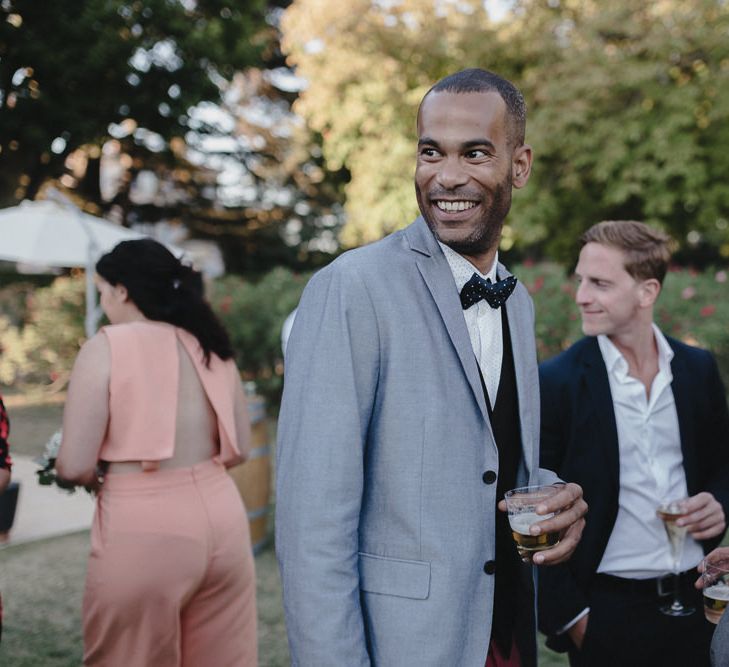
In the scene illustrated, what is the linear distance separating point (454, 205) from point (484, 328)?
361 millimetres

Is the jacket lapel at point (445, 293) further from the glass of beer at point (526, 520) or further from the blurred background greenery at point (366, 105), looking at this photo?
the blurred background greenery at point (366, 105)

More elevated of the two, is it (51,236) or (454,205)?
(51,236)

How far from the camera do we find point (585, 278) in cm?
314

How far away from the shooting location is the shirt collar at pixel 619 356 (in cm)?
303

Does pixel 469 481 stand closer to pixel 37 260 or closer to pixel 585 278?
pixel 585 278

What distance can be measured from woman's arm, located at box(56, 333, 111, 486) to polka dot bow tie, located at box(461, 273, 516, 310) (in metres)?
1.58

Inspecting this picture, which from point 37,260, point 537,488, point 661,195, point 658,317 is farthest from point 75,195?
point 537,488

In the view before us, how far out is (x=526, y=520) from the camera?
1.91 metres

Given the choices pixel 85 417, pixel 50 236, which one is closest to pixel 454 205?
pixel 85 417

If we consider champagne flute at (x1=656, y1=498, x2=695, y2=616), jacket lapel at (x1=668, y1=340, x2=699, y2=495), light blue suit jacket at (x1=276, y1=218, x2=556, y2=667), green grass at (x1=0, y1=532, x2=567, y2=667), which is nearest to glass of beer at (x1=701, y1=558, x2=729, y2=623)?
champagne flute at (x1=656, y1=498, x2=695, y2=616)

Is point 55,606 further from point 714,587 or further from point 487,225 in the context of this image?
point 487,225

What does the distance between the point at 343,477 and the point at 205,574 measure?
1665 millimetres

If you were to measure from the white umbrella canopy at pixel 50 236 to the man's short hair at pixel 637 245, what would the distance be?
296 inches

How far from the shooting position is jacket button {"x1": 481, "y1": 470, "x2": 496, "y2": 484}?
1.86 meters
